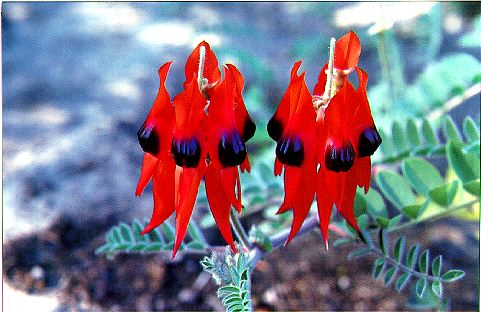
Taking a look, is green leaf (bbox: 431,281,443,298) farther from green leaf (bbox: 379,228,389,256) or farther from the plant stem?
the plant stem

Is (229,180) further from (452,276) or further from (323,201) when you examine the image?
(452,276)

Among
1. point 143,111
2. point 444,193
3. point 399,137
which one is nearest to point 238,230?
point 444,193

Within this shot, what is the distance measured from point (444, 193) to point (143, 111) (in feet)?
4.84

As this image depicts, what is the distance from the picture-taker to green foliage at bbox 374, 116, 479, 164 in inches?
66.9

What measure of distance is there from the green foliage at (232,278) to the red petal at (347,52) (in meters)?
0.38

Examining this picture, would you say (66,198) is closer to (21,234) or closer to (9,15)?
(21,234)

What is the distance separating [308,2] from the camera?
2.96 meters

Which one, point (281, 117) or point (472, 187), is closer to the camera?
point (281, 117)

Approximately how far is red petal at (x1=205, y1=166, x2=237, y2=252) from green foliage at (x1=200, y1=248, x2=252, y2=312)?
4 centimetres

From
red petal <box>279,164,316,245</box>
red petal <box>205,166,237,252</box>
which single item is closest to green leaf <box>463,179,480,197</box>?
red petal <box>279,164,316,245</box>

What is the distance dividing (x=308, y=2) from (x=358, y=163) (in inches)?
74.6

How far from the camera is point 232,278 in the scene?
117 cm

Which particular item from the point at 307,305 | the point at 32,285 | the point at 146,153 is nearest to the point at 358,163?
the point at 146,153

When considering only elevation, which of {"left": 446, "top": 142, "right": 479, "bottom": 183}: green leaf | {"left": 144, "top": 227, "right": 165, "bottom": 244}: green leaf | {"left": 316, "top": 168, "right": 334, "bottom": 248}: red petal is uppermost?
{"left": 316, "top": 168, "right": 334, "bottom": 248}: red petal
